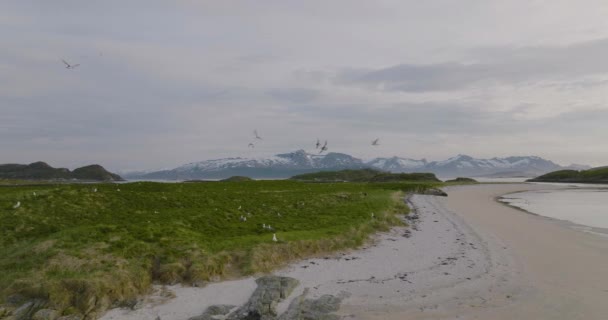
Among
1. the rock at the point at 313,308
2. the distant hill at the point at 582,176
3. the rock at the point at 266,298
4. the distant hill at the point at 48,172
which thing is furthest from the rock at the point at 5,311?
the distant hill at the point at 582,176

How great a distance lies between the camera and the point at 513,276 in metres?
17.1

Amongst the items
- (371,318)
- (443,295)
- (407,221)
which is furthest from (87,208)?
(407,221)

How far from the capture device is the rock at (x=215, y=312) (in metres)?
12.5

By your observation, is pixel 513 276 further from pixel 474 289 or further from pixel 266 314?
pixel 266 314

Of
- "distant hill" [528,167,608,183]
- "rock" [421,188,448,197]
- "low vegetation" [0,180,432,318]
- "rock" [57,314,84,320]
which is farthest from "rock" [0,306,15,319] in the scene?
"distant hill" [528,167,608,183]

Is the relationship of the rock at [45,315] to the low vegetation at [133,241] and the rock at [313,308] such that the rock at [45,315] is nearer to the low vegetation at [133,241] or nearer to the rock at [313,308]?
the low vegetation at [133,241]

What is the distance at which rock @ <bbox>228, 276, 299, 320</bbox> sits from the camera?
1275 centimetres

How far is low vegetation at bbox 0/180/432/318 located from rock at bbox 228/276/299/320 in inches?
76.8

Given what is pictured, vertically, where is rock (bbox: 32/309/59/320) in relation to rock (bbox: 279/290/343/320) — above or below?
above

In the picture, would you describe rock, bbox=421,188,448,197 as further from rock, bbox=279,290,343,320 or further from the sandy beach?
rock, bbox=279,290,343,320

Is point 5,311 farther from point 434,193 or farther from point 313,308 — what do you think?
point 434,193

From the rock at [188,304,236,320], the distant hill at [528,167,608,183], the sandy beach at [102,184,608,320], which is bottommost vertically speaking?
the rock at [188,304,236,320]

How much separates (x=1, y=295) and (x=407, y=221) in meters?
29.8

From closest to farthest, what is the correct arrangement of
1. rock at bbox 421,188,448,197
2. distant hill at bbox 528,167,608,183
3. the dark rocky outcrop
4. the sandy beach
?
the dark rocky outcrop < the sandy beach < rock at bbox 421,188,448,197 < distant hill at bbox 528,167,608,183
